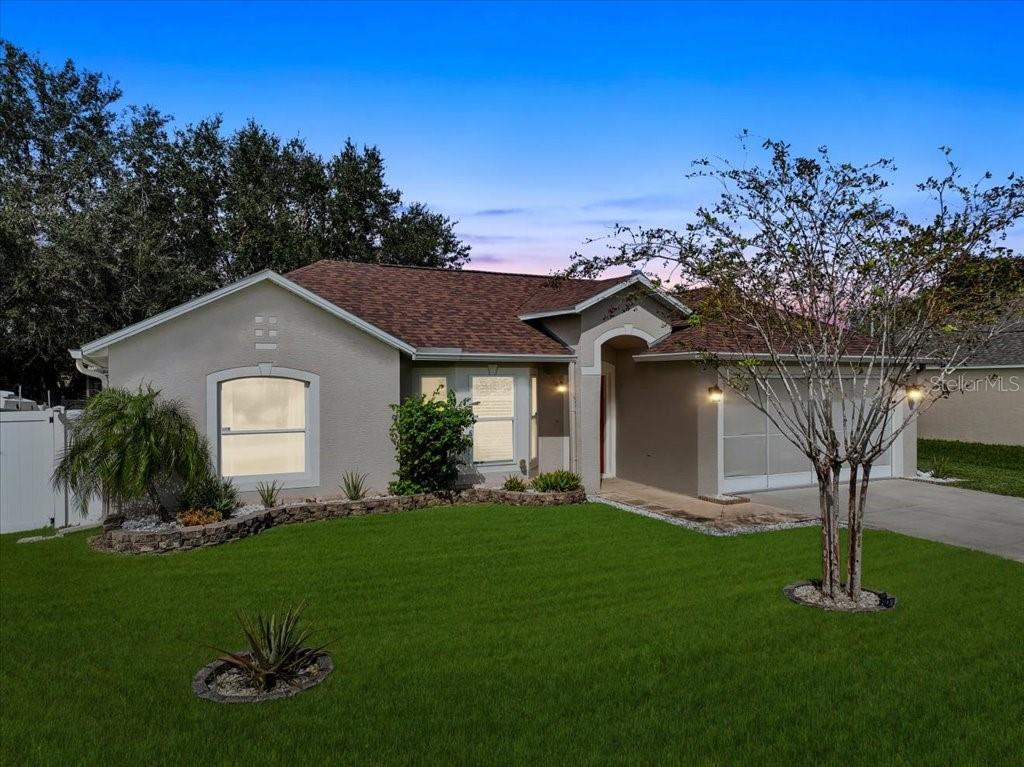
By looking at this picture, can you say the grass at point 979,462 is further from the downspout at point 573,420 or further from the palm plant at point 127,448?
the palm plant at point 127,448

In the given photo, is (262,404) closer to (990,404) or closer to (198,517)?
(198,517)

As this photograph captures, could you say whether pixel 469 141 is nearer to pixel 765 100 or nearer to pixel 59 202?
pixel 765 100

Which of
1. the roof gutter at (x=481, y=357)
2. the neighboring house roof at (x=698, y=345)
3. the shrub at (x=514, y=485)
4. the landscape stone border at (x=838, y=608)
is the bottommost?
the landscape stone border at (x=838, y=608)

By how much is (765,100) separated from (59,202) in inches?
1032

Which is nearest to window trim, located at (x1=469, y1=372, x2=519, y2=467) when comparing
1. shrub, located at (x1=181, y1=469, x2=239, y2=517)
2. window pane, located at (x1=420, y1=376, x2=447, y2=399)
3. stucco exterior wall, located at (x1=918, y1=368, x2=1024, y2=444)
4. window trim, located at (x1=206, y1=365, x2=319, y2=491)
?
window pane, located at (x1=420, y1=376, x2=447, y2=399)

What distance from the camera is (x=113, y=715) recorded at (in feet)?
17.3

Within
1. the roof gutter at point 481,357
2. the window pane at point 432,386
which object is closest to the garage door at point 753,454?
the roof gutter at point 481,357

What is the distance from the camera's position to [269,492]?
12383 mm

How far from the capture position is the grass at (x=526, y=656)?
15.9 feet

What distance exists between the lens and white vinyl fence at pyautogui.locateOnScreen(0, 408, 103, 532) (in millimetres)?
11336

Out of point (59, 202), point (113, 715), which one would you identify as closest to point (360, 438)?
point (113, 715)

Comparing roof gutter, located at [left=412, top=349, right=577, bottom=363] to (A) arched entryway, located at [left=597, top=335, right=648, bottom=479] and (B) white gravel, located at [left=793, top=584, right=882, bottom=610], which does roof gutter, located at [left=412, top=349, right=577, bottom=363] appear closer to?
(A) arched entryway, located at [left=597, top=335, right=648, bottom=479]

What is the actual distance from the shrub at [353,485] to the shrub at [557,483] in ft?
11.5

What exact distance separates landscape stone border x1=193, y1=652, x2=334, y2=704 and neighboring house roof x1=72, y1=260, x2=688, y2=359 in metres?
7.00
